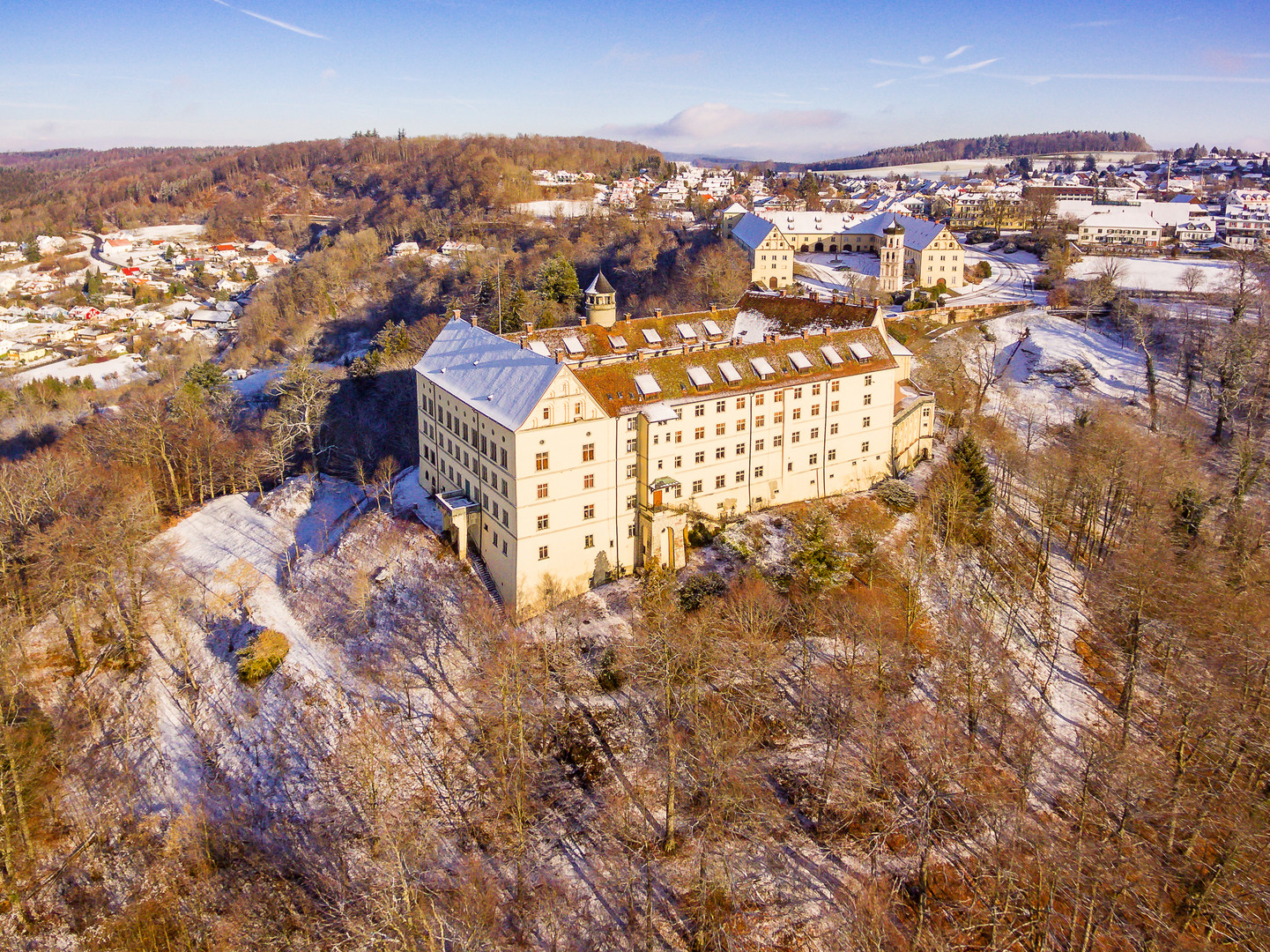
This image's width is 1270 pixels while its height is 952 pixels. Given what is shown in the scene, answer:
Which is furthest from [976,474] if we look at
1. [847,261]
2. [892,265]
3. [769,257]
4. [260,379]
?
[260,379]

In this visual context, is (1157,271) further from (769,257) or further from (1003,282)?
(769,257)

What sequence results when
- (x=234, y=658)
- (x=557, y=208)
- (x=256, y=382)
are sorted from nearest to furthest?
(x=234, y=658) < (x=256, y=382) < (x=557, y=208)

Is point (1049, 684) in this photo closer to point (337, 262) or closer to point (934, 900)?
point (934, 900)

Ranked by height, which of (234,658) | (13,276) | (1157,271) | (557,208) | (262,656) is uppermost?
(557,208)

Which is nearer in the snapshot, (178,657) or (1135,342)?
(178,657)

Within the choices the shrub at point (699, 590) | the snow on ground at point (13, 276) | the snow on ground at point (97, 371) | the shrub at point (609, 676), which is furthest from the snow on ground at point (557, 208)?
the shrub at point (609, 676)

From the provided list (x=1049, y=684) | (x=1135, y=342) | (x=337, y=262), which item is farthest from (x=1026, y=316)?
(x=337, y=262)
